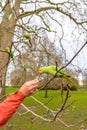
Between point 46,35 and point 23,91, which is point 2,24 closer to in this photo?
point 46,35

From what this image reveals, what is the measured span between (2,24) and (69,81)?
46.0 ft

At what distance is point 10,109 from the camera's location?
1884mm

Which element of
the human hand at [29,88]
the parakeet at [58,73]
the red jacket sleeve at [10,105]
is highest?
the parakeet at [58,73]

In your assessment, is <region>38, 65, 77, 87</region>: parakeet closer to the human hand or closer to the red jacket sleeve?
the human hand

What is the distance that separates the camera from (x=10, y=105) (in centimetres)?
188

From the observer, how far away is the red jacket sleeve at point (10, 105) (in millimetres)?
1886

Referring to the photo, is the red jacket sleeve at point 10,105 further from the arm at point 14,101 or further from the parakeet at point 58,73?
the parakeet at point 58,73

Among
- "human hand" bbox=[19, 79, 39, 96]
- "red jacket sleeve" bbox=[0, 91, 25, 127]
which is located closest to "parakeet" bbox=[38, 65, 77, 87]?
"human hand" bbox=[19, 79, 39, 96]

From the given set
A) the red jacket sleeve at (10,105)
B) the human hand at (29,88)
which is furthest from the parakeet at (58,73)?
the red jacket sleeve at (10,105)

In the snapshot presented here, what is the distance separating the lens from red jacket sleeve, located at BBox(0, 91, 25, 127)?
1.89m

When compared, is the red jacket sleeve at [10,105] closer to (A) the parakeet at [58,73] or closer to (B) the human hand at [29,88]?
(B) the human hand at [29,88]

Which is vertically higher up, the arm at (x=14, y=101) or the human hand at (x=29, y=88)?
the human hand at (x=29, y=88)

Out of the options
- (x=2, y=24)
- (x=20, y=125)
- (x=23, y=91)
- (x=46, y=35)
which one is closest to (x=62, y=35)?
(x=46, y=35)

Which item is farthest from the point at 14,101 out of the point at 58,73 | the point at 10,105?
the point at 58,73
